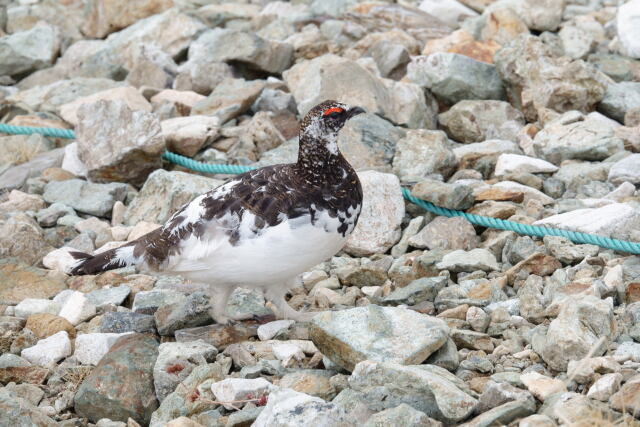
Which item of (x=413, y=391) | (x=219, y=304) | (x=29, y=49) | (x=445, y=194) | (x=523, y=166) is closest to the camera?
(x=413, y=391)

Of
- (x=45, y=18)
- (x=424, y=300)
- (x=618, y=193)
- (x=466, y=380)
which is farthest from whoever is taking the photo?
(x=45, y=18)

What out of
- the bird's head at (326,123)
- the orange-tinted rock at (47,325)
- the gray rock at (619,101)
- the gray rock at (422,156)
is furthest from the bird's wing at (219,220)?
the gray rock at (619,101)

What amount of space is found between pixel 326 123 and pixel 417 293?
0.96m

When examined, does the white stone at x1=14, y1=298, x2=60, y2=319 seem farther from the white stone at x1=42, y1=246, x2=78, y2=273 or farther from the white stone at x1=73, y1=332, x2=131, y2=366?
the white stone at x1=73, y1=332, x2=131, y2=366

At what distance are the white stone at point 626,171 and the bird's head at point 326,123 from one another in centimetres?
207

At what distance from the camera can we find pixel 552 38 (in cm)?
789

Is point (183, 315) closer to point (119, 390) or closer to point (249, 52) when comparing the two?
point (119, 390)

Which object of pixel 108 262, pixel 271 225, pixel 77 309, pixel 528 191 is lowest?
pixel 77 309

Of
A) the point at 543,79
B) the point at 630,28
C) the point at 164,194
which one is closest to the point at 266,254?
the point at 164,194

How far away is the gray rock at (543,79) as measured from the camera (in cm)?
664

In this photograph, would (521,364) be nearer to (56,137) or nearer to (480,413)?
(480,413)

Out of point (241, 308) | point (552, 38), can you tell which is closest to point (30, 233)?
point (241, 308)

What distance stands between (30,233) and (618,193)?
3550mm

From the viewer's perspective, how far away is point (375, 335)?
3.74 metres
